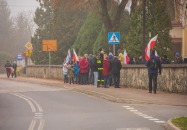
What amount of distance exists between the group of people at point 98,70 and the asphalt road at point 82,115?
6.09 m

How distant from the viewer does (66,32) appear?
63.2 meters

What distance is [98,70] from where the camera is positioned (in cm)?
2777

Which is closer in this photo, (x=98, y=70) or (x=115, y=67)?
(x=115, y=67)

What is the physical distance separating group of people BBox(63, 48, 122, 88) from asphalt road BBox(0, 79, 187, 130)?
20.0 ft

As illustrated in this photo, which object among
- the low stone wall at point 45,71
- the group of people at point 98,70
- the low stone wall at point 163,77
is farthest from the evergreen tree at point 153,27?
the low stone wall at point 45,71

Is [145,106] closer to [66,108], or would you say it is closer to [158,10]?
[66,108]

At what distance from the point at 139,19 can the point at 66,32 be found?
2952 centimetres

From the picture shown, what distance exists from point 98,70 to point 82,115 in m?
12.0

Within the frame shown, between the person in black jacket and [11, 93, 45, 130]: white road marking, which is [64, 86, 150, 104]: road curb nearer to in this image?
the person in black jacket

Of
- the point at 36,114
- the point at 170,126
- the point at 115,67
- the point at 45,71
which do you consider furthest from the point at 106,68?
the point at 45,71

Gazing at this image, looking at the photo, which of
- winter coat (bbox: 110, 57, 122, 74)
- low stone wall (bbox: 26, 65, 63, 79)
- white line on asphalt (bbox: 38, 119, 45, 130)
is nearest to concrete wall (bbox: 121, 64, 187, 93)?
winter coat (bbox: 110, 57, 122, 74)

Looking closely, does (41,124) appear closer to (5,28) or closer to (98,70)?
(98,70)

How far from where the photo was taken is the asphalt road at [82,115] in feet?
43.9

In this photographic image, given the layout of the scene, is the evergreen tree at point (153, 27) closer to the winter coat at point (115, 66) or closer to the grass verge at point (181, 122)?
the winter coat at point (115, 66)
